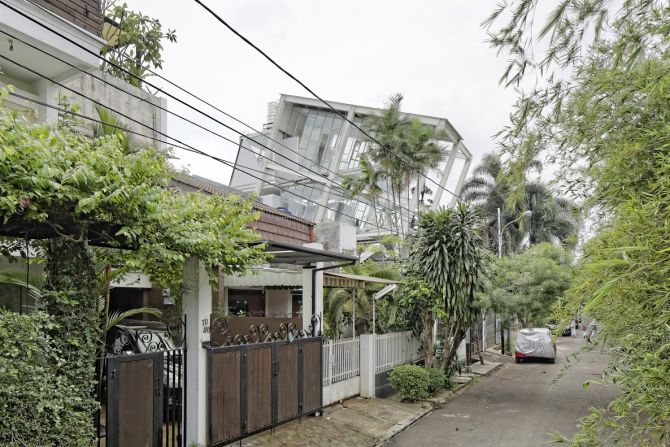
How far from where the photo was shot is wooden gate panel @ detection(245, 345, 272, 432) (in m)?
8.41

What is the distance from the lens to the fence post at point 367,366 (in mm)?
12719

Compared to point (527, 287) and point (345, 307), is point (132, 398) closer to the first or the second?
point (345, 307)

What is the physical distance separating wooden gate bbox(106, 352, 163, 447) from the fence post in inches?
265

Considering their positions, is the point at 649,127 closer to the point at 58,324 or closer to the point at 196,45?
the point at 58,324

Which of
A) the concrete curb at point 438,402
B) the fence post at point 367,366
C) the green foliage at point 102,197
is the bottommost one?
the concrete curb at point 438,402

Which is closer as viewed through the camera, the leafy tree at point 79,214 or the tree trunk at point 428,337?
the leafy tree at point 79,214

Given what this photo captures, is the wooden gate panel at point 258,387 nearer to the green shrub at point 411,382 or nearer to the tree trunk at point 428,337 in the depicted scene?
the green shrub at point 411,382

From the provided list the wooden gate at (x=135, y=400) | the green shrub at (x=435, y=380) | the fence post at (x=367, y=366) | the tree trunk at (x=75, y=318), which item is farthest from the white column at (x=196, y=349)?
the green shrub at (x=435, y=380)

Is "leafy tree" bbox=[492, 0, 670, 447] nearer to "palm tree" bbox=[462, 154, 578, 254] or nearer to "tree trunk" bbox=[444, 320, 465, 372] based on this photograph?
"tree trunk" bbox=[444, 320, 465, 372]

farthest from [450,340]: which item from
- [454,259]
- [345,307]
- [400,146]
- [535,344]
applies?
[400,146]

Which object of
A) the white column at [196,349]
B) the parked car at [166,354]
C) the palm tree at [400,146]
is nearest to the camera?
the parked car at [166,354]

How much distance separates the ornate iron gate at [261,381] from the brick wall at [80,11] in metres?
6.67

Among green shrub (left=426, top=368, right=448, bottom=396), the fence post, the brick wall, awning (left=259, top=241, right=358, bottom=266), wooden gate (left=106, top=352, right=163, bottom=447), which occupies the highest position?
the brick wall

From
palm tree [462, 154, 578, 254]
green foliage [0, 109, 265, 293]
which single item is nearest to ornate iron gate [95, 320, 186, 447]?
green foliage [0, 109, 265, 293]
